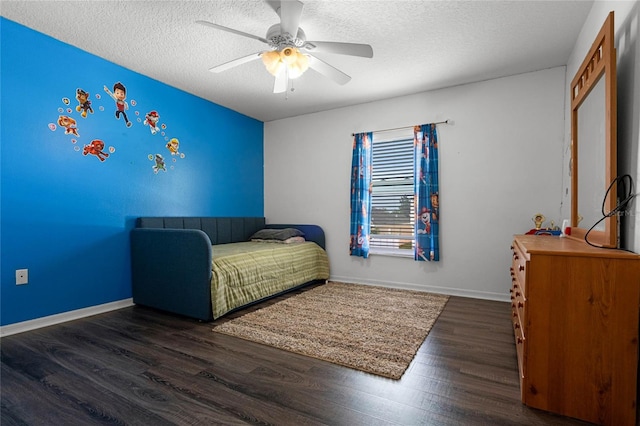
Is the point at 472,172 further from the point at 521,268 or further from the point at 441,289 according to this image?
the point at 521,268

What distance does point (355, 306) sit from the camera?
2979 millimetres

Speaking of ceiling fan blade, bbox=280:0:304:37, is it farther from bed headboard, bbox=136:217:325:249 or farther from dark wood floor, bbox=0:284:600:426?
bed headboard, bbox=136:217:325:249

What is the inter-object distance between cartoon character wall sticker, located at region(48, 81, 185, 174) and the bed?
27.4 inches

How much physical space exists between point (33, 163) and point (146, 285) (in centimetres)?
134

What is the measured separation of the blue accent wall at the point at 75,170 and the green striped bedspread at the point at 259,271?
1.79 feet

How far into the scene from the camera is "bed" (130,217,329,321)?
2.56 meters

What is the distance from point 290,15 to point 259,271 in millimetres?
2184

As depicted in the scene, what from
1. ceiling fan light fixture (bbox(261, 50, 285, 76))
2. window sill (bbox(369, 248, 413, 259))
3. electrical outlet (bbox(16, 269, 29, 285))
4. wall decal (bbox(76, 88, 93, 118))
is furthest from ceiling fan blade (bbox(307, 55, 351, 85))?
electrical outlet (bbox(16, 269, 29, 285))

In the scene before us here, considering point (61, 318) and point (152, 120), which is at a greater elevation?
point (152, 120)

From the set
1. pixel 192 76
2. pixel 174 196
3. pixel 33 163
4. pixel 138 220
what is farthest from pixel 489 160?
pixel 33 163

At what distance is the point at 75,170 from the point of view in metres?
2.65

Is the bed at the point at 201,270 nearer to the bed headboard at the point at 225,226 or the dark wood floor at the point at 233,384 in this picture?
the bed headboard at the point at 225,226

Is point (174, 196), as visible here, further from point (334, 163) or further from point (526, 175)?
point (526, 175)

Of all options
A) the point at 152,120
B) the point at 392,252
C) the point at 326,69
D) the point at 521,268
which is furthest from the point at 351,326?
the point at 152,120
